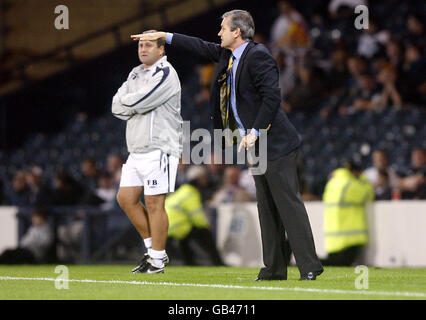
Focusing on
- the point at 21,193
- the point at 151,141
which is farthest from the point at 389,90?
the point at 151,141

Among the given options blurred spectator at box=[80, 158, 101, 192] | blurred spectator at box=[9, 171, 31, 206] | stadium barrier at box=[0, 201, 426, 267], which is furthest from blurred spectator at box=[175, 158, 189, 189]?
blurred spectator at box=[9, 171, 31, 206]

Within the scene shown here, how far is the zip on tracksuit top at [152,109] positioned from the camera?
27.1 ft

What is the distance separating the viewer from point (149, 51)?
8.40m

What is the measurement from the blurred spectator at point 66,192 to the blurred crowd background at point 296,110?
2cm

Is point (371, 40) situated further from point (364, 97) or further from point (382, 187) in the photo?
point (382, 187)

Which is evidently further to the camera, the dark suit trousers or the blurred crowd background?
the blurred crowd background

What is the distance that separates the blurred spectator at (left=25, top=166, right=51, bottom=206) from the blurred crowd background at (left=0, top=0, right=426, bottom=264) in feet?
0.08

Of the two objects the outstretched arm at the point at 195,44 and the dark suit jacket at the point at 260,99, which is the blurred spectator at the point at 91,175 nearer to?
the outstretched arm at the point at 195,44

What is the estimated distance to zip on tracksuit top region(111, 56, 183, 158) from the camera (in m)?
8.25

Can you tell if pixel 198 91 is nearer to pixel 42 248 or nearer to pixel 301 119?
pixel 301 119

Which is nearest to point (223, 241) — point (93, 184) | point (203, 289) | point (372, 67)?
point (93, 184)

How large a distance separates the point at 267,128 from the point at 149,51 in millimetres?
1710

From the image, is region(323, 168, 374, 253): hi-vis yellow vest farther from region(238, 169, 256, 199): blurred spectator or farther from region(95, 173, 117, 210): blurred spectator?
region(95, 173, 117, 210): blurred spectator
